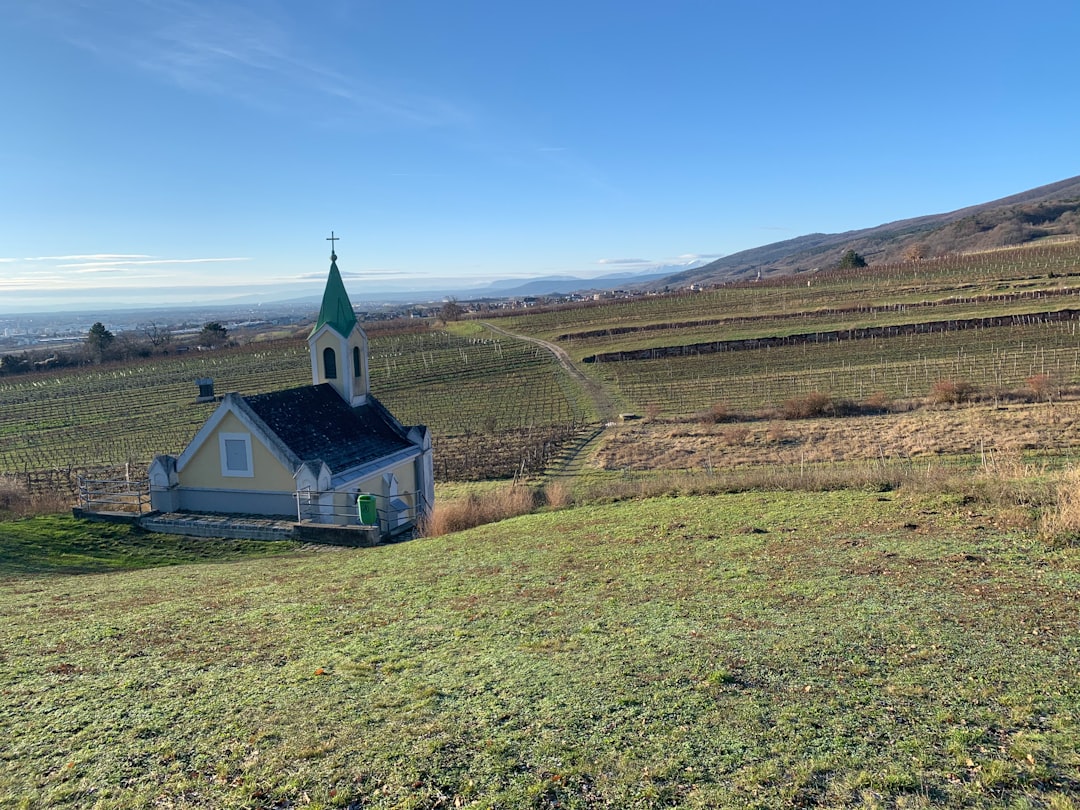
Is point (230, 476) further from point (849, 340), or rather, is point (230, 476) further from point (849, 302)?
point (849, 302)

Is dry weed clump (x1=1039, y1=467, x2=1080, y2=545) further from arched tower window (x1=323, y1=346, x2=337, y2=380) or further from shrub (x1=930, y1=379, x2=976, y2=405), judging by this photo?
shrub (x1=930, y1=379, x2=976, y2=405)

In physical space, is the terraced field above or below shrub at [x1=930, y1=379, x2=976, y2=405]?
above

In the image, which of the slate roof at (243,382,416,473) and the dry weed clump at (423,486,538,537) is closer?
the dry weed clump at (423,486,538,537)

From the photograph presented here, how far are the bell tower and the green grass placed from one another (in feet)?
35.4

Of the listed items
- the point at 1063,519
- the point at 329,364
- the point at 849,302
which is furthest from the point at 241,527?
→ the point at 849,302

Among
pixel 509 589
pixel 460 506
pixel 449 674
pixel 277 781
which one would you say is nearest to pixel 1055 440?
pixel 460 506

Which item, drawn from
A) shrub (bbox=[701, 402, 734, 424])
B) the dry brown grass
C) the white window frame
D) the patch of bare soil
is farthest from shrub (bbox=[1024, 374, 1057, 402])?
the dry brown grass

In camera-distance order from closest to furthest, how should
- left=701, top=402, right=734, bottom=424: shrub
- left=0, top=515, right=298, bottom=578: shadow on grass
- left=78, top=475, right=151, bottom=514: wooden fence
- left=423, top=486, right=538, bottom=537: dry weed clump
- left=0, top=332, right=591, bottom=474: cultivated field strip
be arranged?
left=0, top=515, right=298, bottom=578: shadow on grass → left=423, top=486, right=538, bottom=537: dry weed clump → left=78, top=475, right=151, bottom=514: wooden fence → left=701, top=402, right=734, bottom=424: shrub → left=0, top=332, right=591, bottom=474: cultivated field strip

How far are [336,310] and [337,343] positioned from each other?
106 cm

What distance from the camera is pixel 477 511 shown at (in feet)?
61.8

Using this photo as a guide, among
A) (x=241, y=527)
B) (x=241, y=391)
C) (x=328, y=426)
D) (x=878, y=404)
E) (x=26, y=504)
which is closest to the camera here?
(x=241, y=527)

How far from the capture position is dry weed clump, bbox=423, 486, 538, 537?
58.4 feet

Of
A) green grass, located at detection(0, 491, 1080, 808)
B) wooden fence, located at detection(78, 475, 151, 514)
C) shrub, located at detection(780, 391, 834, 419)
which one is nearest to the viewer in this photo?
green grass, located at detection(0, 491, 1080, 808)

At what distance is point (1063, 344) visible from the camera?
4850 cm
